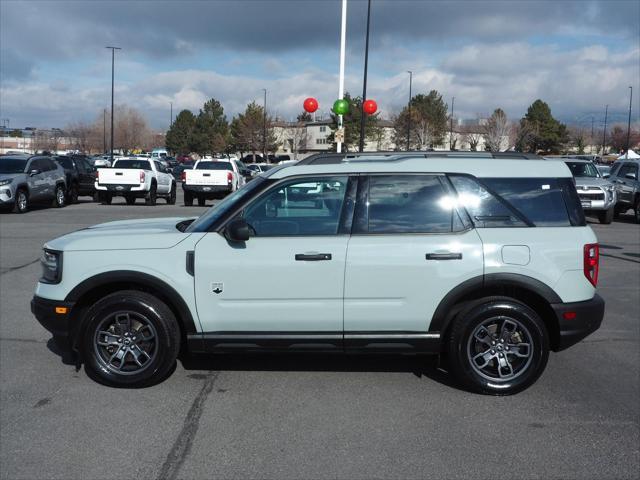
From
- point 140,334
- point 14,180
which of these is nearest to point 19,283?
point 140,334

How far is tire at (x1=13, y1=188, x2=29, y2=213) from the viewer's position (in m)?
20.8

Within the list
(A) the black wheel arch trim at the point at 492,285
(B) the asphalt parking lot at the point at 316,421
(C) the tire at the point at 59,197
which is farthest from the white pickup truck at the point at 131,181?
(A) the black wheel arch trim at the point at 492,285

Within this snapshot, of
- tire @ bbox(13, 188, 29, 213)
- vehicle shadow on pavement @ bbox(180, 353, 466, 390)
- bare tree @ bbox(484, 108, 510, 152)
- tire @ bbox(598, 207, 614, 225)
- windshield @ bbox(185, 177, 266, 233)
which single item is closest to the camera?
windshield @ bbox(185, 177, 266, 233)

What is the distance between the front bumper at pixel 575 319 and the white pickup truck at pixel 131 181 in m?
21.8

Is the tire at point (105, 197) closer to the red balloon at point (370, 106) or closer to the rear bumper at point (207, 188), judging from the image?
the rear bumper at point (207, 188)

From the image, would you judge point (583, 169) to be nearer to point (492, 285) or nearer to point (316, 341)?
point (492, 285)

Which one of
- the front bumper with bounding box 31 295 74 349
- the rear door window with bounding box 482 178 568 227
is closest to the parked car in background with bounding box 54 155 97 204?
the front bumper with bounding box 31 295 74 349

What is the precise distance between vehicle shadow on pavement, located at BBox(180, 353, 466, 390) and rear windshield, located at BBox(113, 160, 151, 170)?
2118cm

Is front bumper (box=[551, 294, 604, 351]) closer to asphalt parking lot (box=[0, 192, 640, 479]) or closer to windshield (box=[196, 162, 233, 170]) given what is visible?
asphalt parking lot (box=[0, 192, 640, 479])

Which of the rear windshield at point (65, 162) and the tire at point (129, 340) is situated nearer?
the tire at point (129, 340)

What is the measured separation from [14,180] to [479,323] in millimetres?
18836

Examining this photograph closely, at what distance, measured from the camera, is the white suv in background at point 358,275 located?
5.26 metres

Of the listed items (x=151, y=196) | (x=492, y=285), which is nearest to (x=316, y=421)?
(x=492, y=285)

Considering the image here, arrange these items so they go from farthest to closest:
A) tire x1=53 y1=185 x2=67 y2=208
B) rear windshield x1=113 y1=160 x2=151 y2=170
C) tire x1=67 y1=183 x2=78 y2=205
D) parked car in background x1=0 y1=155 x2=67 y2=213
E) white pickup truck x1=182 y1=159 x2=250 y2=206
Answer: rear windshield x1=113 y1=160 x2=151 y2=170, tire x1=67 y1=183 x2=78 y2=205, white pickup truck x1=182 y1=159 x2=250 y2=206, tire x1=53 y1=185 x2=67 y2=208, parked car in background x1=0 y1=155 x2=67 y2=213
